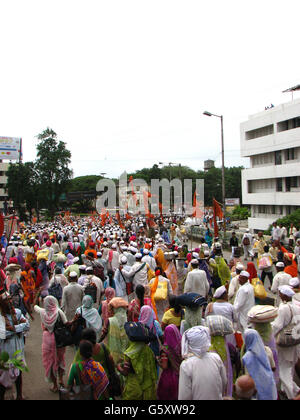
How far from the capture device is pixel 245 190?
35750 millimetres

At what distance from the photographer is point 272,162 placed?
3231 cm

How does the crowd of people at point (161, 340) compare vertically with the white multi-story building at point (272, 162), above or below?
below

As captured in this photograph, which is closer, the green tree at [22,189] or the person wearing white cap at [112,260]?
the person wearing white cap at [112,260]

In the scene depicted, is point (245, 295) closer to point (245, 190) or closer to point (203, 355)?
point (203, 355)

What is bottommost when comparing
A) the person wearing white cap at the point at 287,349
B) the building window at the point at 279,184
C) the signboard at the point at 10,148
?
the person wearing white cap at the point at 287,349

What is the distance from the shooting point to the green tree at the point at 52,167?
51438 mm

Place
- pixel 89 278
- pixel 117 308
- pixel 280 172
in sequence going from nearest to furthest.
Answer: pixel 117 308 → pixel 89 278 → pixel 280 172

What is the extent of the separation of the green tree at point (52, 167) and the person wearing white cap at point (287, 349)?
48.0m

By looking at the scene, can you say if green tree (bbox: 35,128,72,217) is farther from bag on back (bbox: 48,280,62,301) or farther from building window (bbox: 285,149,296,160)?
bag on back (bbox: 48,280,62,301)

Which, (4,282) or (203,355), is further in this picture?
(4,282)

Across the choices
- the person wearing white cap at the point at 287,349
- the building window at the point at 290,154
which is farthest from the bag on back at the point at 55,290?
the building window at the point at 290,154

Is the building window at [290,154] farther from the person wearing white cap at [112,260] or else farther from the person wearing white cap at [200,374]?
the person wearing white cap at [200,374]
